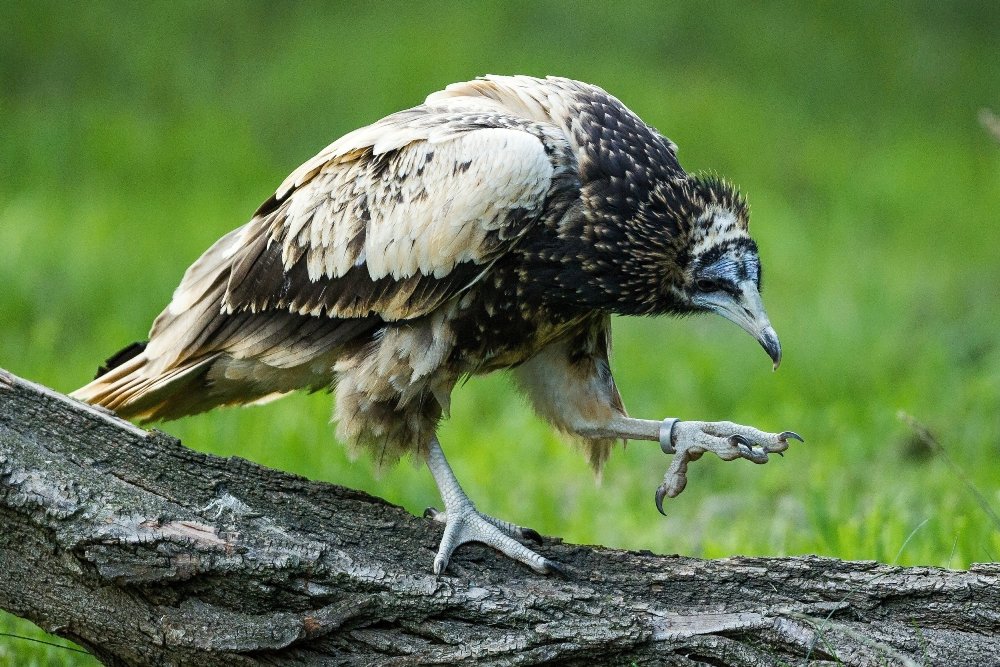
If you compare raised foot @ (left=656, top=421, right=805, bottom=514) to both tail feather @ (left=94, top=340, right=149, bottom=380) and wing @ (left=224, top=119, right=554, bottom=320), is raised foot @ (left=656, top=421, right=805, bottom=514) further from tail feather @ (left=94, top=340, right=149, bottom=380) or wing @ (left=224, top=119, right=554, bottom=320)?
tail feather @ (left=94, top=340, right=149, bottom=380)

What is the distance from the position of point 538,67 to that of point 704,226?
29.5 feet

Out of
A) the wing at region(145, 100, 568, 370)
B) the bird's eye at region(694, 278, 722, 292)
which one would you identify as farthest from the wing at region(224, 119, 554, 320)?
the bird's eye at region(694, 278, 722, 292)

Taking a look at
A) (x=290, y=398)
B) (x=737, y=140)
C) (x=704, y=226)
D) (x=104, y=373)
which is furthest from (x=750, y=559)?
(x=737, y=140)

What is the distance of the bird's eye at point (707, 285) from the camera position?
3.88m

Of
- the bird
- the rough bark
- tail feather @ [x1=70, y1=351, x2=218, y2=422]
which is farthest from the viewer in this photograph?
tail feather @ [x1=70, y1=351, x2=218, y2=422]

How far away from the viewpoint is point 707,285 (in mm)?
3904

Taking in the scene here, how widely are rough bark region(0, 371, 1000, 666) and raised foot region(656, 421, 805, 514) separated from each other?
23.4 inches

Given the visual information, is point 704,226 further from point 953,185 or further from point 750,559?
point 953,185

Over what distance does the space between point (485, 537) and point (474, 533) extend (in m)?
0.04

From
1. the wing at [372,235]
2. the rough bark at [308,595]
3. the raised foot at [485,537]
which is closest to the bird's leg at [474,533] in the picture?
Result: the raised foot at [485,537]

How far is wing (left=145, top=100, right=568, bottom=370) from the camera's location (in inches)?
148

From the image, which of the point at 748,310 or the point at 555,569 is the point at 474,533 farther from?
the point at 748,310

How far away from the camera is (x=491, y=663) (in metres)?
3.14

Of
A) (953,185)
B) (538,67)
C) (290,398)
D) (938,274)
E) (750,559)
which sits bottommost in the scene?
(750,559)
